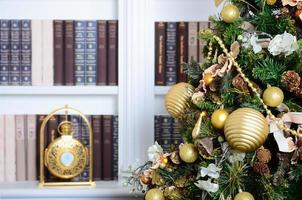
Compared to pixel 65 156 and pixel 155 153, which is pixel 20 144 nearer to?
pixel 65 156

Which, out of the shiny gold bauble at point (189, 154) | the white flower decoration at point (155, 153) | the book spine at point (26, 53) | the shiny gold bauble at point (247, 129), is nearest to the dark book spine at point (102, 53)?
the book spine at point (26, 53)

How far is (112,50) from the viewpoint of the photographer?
1.63m

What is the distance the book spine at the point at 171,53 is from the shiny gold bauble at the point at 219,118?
628 mm

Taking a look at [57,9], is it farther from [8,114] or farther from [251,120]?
[251,120]

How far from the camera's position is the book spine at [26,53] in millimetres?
1615

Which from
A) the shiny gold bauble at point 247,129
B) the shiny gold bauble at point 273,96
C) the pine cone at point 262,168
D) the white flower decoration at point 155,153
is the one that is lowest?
the white flower decoration at point 155,153

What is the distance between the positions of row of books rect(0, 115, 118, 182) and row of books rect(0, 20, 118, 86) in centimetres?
12

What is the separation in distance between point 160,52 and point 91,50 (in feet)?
0.73

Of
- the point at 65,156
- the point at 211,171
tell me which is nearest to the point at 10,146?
the point at 65,156

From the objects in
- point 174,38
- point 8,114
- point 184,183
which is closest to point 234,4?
point 184,183

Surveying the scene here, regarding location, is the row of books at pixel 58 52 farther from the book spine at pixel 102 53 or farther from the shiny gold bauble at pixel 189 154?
the shiny gold bauble at pixel 189 154

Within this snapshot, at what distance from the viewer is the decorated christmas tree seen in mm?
975

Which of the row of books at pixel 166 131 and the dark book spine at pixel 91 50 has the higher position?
the dark book spine at pixel 91 50

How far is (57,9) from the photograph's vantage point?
1666 millimetres
